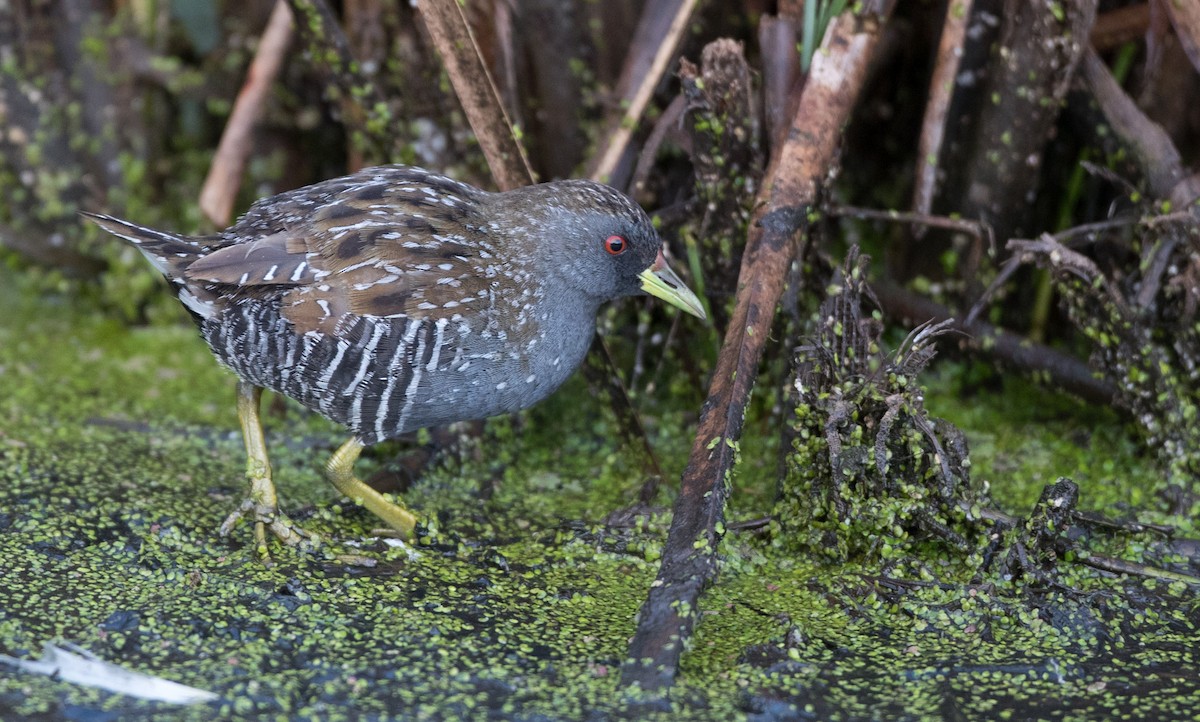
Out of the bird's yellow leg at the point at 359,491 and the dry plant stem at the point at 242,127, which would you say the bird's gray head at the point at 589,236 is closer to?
the bird's yellow leg at the point at 359,491

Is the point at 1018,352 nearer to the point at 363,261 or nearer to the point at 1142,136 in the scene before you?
the point at 1142,136

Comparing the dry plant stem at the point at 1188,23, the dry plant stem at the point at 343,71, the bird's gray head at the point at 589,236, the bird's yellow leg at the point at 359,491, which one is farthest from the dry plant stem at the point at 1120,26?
the bird's yellow leg at the point at 359,491

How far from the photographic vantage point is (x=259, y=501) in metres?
3.22

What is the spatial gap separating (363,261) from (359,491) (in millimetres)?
692

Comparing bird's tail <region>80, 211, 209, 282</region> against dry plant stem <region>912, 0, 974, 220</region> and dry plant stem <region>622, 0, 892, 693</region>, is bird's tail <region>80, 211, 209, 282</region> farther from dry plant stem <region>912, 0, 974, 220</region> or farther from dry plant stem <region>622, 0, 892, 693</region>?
dry plant stem <region>912, 0, 974, 220</region>

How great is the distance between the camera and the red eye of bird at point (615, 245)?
3.25m

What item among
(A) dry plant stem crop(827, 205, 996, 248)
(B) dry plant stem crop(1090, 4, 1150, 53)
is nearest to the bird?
(A) dry plant stem crop(827, 205, 996, 248)

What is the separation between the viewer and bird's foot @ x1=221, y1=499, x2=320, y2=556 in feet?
10.4

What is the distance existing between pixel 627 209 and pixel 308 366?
0.95 metres

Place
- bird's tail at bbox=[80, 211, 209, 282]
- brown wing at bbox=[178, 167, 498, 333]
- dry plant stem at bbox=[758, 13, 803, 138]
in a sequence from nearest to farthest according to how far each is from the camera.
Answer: brown wing at bbox=[178, 167, 498, 333] → bird's tail at bbox=[80, 211, 209, 282] → dry plant stem at bbox=[758, 13, 803, 138]

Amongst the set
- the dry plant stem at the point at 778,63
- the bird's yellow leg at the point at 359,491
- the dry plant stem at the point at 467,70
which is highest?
the dry plant stem at the point at 778,63

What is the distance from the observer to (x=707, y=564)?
2.74m

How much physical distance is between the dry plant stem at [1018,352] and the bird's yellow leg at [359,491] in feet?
5.82

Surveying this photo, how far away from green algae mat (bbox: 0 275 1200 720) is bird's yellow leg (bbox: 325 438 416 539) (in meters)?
0.07
